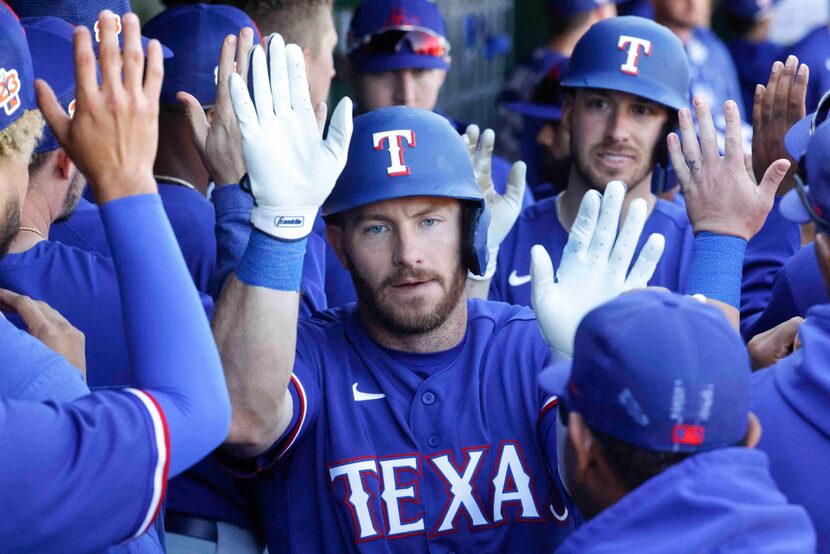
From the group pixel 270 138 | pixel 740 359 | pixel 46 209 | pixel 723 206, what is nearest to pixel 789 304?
pixel 723 206

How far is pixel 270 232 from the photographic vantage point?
2.11 m

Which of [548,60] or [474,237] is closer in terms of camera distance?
[474,237]

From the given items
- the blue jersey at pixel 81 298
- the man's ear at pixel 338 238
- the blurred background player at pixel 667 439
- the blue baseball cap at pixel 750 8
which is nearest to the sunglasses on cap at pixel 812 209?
the blurred background player at pixel 667 439

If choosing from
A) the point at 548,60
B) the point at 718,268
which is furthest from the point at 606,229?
the point at 548,60

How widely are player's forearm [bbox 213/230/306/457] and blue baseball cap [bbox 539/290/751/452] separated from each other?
71cm

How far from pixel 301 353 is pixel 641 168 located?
164 centimetres

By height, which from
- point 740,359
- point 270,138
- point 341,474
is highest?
point 270,138

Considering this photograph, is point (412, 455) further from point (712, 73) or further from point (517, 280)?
point (712, 73)

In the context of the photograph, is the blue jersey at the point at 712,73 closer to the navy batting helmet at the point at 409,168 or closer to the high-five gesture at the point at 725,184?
the high-five gesture at the point at 725,184

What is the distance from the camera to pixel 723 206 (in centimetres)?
261

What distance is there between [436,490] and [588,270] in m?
0.57

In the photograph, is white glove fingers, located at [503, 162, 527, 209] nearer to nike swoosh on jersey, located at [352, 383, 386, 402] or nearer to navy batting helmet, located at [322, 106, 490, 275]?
navy batting helmet, located at [322, 106, 490, 275]

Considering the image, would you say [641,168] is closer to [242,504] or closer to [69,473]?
[242,504]

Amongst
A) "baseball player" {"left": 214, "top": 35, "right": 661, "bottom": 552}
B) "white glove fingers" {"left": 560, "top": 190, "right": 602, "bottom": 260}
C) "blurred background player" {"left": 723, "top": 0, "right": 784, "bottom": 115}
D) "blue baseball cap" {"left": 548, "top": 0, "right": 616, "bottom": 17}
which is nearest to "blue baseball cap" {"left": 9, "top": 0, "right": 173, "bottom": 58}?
"baseball player" {"left": 214, "top": 35, "right": 661, "bottom": 552}
